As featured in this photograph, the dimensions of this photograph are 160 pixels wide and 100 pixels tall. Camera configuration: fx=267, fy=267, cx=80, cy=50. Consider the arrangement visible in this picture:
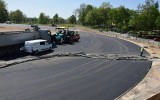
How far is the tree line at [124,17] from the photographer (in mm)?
87312

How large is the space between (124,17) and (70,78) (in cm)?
8777

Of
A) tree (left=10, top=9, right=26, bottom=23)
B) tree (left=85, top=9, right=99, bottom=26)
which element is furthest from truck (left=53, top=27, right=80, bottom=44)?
tree (left=10, top=9, right=26, bottom=23)

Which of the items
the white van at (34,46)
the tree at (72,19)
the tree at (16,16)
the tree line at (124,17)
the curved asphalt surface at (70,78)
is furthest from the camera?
the tree at (16,16)

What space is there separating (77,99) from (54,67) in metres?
12.4

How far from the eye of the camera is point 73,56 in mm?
40969

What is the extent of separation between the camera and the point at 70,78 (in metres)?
27.0

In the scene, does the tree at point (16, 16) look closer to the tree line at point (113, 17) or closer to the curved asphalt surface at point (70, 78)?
the tree line at point (113, 17)

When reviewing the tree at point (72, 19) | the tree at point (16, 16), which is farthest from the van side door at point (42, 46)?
the tree at point (16, 16)

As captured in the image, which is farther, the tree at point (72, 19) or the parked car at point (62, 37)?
the tree at point (72, 19)

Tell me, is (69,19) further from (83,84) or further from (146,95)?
(146,95)

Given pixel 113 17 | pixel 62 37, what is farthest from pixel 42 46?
pixel 113 17

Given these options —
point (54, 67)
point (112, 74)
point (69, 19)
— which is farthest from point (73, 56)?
point (69, 19)

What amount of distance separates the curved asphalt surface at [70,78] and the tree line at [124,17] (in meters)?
51.6

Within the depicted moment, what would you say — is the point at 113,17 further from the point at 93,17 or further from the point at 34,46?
the point at 34,46
